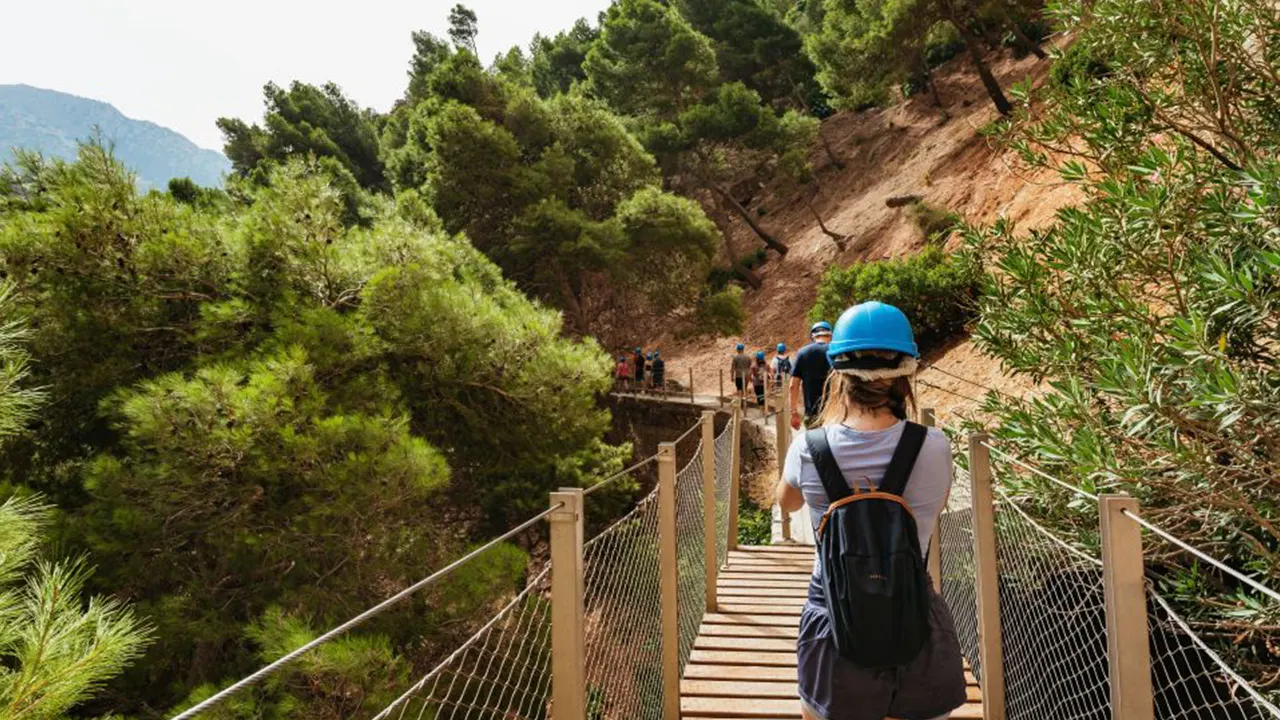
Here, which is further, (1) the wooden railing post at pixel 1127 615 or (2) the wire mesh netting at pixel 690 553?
(2) the wire mesh netting at pixel 690 553

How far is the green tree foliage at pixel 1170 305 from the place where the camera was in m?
3.13

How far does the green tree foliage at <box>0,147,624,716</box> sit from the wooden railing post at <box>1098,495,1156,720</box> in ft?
16.9

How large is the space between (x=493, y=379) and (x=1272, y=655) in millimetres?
6692

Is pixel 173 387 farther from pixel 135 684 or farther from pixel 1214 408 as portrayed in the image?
pixel 1214 408

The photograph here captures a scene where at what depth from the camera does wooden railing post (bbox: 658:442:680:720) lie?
274cm

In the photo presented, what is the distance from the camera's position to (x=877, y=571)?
1.38 meters

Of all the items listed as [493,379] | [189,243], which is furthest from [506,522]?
[189,243]

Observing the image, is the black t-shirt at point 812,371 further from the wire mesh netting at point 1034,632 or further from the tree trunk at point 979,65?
the tree trunk at point 979,65

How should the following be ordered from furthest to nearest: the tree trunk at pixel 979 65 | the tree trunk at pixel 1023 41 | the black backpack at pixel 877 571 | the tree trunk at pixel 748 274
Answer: the tree trunk at pixel 748 274, the tree trunk at pixel 1023 41, the tree trunk at pixel 979 65, the black backpack at pixel 877 571

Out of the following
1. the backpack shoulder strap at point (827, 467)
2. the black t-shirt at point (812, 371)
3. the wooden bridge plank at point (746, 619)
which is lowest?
the wooden bridge plank at point (746, 619)

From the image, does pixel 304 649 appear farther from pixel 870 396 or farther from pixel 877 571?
pixel 870 396

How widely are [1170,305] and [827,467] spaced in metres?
3.81

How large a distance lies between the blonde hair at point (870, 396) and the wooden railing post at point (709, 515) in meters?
2.43

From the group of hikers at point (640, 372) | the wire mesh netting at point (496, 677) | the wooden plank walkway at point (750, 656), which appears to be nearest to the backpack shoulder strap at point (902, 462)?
the wire mesh netting at point (496, 677)
